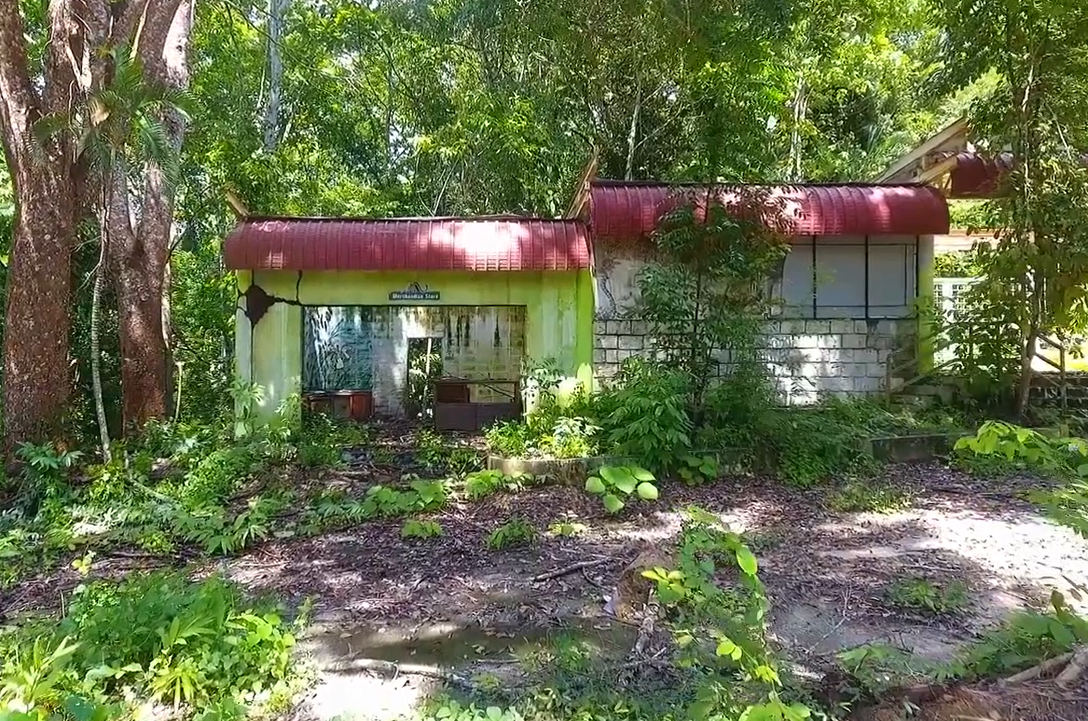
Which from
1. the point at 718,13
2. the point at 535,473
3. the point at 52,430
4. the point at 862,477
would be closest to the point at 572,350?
the point at 535,473

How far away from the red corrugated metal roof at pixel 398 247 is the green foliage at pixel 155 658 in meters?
5.24

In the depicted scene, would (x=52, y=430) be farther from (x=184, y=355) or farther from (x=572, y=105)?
(x=572, y=105)

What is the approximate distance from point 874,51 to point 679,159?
692cm

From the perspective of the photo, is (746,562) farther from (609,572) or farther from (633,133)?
(633,133)

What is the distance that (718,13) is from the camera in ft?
27.6

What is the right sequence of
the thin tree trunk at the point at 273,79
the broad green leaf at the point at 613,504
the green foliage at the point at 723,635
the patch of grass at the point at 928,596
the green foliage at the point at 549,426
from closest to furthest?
the green foliage at the point at 723,635 < the patch of grass at the point at 928,596 < the broad green leaf at the point at 613,504 < the green foliage at the point at 549,426 < the thin tree trunk at the point at 273,79

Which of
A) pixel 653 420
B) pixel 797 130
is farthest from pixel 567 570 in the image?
pixel 797 130

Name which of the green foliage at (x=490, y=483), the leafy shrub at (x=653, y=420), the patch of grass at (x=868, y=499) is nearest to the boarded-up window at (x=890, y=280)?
the patch of grass at (x=868, y=499)

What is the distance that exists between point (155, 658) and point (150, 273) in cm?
623

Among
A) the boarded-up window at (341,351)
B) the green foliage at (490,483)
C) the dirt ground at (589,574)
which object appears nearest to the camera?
the dirt ground at (589,574)

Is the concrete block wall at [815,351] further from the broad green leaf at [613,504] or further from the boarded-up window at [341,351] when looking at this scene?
the boarded-up window at [341,351]

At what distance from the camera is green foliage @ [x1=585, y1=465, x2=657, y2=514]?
6571 millimetres

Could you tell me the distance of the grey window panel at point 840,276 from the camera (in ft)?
31.1

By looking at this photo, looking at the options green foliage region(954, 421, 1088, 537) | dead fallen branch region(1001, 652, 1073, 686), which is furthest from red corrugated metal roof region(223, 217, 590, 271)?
dead fallen branch region(1001, 652, 1073, 686)
